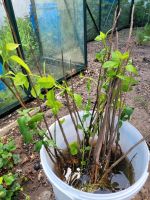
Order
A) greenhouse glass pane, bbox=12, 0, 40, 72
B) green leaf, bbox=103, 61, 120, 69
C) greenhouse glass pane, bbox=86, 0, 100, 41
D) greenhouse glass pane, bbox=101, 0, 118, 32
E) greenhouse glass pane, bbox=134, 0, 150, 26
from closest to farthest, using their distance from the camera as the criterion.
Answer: green leaf, bbox=103, 61, 120, 69, greenhouse glass pane, bbox=12, 0, 40, 72, greenhouse glass pane, bbox=86, 0, 100, 41, greenhouse glass pane, bbox=101, 0, 118, 32, greenhouse glass pane, bbox=134, 0, 150, 26

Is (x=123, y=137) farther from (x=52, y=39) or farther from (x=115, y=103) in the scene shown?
(x=52, y=39)

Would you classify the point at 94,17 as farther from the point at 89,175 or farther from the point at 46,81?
the point at 46,81

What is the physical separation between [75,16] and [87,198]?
68.1 inches

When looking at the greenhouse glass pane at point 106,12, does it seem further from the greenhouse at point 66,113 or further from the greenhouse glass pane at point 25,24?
the greenhouse glass pane at point 25,24

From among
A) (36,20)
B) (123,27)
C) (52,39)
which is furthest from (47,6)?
(123,27)

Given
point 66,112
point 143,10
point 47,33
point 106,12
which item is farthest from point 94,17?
point 66,112

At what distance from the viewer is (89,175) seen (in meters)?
0.94

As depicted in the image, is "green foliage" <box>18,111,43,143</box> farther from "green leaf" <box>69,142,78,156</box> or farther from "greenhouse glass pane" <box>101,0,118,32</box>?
"greenhouse glass pane" <box>101,0,118,32</box>

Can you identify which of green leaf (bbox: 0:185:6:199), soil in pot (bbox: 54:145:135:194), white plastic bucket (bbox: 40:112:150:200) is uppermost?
white plastic bucket (bbox: 40:112:150:200)

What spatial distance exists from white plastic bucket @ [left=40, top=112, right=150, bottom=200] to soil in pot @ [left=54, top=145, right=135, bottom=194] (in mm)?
47

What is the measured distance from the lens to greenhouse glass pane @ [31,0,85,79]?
5.71ft

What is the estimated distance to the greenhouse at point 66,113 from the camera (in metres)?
0.71

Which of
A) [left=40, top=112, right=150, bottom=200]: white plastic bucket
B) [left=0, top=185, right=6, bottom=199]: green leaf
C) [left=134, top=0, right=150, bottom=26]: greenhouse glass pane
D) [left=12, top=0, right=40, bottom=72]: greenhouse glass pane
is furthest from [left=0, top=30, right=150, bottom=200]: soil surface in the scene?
[left=134, top=0, right=150, bottom=26]: greenhouse glass pane

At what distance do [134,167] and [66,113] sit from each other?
0.79 meters
